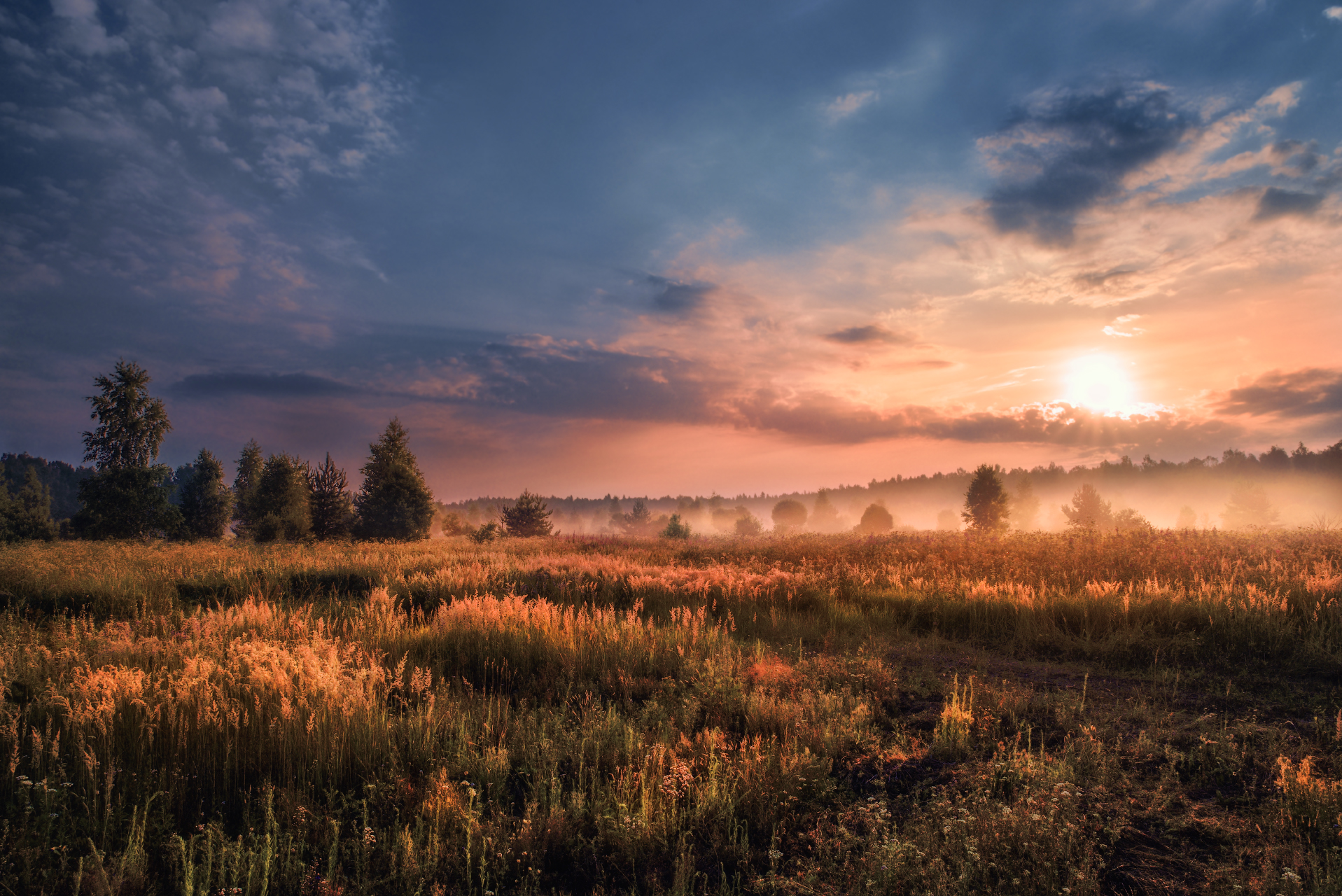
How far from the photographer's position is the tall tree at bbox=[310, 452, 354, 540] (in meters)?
33.5

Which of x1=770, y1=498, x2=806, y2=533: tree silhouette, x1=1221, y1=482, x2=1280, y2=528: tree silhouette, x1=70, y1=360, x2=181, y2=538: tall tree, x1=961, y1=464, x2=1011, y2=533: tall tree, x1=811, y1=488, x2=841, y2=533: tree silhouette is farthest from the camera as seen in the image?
x1=811, y1=488, x2=841, y2=533: tree silhouette

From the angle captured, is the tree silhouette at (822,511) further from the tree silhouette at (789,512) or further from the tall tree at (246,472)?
the tall tree at (246,472)

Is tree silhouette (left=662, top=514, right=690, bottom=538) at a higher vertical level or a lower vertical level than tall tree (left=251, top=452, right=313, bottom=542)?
lower

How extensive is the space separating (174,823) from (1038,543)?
17025 millimetres

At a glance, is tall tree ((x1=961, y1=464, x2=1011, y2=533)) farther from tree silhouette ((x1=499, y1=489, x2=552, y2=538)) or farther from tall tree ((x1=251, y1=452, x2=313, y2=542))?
tall tree ((x1=251, y1=452, x2=313, y2=542))

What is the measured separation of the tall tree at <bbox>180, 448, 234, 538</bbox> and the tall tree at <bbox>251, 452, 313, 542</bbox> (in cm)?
1254

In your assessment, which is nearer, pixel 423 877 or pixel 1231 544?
pixel 423 877

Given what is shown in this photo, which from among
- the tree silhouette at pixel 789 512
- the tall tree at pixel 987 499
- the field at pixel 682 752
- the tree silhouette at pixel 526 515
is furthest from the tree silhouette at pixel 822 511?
the field at pixel 682 752

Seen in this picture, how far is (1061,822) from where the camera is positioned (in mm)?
2891

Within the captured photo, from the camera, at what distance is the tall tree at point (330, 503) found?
110 feet

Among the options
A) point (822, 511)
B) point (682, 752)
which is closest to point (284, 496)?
point (682, 752)

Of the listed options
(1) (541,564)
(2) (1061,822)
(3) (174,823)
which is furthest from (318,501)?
(2) (1061,822)

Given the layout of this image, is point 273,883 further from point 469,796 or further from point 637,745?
point 637,745

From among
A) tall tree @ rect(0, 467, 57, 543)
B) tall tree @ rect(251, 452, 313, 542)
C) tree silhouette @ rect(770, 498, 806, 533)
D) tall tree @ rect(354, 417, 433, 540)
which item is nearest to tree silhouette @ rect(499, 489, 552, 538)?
tall tree @ rect(354, 417, 433, 540)
